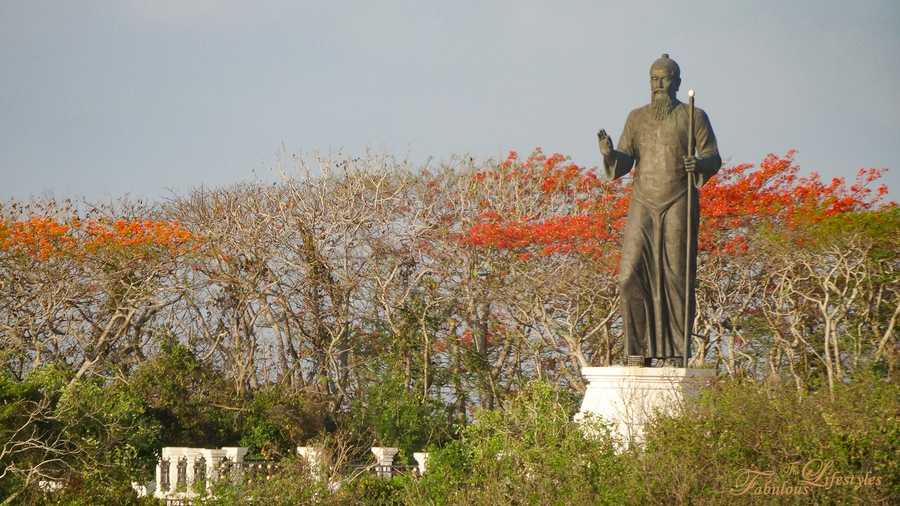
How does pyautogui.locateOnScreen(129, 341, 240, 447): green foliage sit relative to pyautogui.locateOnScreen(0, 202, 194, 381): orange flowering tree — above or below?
below

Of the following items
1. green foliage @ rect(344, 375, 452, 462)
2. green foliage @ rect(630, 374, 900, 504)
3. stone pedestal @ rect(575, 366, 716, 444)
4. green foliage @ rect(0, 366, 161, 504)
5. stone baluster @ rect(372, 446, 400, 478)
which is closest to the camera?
green foliage @ rect(630, 374, 900, 504)

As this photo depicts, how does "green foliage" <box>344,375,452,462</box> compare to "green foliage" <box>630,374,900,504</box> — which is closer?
"green foliage" <box>630,374,900,504</box>

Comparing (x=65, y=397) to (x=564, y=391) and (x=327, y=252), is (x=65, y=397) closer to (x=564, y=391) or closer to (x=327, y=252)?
(x=327, y=252)

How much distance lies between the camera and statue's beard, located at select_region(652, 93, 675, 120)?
30.0ft

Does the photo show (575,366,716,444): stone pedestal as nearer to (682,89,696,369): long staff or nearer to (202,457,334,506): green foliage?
(682,89,696,369): long staff

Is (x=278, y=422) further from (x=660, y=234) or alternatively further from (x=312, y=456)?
(x=660, y=234)

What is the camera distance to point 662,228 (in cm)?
904

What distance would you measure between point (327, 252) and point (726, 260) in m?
7.13

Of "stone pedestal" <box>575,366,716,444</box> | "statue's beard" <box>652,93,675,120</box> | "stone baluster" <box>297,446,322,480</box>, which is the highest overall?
"statue's beard" <box>652,93,675,120</box>

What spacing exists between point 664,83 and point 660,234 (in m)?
1.30

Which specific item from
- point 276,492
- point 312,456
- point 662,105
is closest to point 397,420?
point 312,456

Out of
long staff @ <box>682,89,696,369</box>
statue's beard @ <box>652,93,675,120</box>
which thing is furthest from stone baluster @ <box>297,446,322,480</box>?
statue's beard @ <box>652,93,675,120</box>

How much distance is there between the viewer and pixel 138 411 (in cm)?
1534

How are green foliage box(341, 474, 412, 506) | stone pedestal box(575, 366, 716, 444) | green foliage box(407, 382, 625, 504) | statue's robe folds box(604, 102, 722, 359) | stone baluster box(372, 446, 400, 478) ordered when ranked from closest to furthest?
green foliage box(407, 382, 625, 504) → stone pedestal box(575, 366, 716, 444) → statue's robe folds box(604, 102, 722, 359) → green foliage box(341, 474, 412, 506) → stone baluster box(372, 446, 400, 478)
